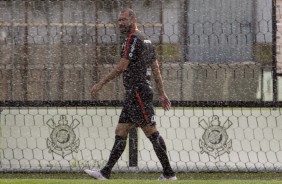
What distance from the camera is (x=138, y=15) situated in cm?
651

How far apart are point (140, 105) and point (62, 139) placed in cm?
80

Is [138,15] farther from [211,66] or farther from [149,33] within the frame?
[211,66]

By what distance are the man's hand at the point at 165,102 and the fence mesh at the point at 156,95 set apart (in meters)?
0.29

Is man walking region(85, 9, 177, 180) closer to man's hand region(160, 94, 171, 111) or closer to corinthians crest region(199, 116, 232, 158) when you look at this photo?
man's hand region(160, 94, 171, 111)

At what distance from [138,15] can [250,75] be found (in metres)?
0.89

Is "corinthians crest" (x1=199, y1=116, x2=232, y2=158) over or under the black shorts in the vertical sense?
under

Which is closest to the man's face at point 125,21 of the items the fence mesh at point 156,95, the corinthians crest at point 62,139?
the fence mesh at point 156,95

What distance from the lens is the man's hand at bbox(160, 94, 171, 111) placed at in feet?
20.8

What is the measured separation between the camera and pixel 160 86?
6324 millimetres

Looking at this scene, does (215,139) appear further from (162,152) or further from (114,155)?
(114,155)

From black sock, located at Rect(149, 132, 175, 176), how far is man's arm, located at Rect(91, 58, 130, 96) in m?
0.53

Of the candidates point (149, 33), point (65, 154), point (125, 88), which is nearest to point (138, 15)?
point (149, 33)

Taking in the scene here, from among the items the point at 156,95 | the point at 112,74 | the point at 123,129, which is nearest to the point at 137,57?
the point at 112,74

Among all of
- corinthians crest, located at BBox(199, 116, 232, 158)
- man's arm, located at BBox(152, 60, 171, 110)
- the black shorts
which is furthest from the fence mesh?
the black shorts
